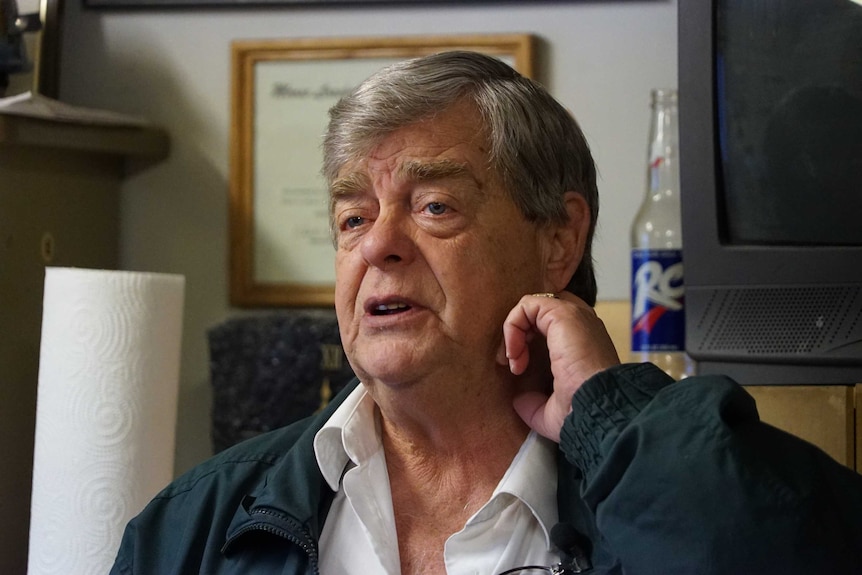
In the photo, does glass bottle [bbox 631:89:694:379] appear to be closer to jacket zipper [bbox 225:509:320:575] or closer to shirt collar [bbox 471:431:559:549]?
shirt collar [bbox 471:431:559:549]

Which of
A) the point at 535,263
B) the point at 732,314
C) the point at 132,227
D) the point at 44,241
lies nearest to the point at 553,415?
the point at 535,263

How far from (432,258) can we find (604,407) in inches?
11.0

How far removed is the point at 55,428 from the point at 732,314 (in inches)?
37.2

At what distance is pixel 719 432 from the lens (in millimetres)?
962

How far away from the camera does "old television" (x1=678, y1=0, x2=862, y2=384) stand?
1324 mm

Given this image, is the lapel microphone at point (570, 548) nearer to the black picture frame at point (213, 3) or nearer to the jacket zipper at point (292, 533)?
the jacket zipper at point (292, 533)

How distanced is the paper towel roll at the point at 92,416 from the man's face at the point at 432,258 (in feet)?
1.21

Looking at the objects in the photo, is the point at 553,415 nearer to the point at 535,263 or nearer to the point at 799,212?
the point at 535,263

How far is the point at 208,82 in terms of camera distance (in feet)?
6.64

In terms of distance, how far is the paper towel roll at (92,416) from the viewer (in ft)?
4.68

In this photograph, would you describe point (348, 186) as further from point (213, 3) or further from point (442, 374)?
point (213, 3)

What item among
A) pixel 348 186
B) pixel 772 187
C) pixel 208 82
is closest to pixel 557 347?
pixel 348 186

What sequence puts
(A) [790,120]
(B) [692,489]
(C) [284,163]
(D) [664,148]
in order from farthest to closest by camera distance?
1. (C) [284,163]
2. (D) [664,148]
3. (A) [790,120]
4. (B) [692,489]

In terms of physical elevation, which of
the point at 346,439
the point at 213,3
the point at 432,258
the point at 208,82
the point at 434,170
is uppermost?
the point at 213,3
